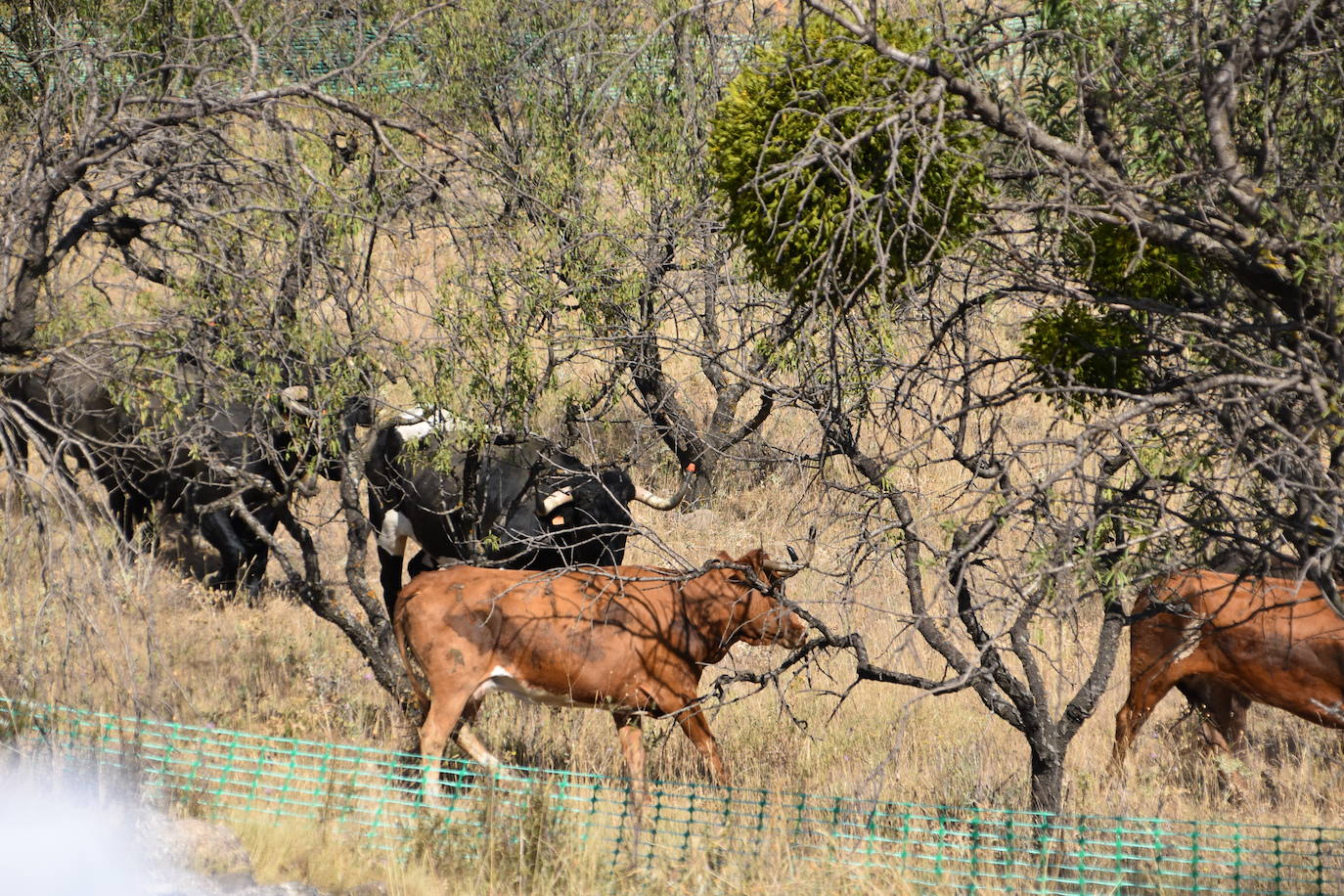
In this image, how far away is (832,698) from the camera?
30.3 ft

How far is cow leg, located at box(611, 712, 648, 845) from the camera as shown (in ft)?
22.5

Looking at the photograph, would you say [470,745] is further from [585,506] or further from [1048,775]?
[585,506]

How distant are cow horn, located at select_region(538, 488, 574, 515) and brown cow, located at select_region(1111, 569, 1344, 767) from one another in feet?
13.8

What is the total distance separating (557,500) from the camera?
10.4 meters

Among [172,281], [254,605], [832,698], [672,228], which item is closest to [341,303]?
[172,281]

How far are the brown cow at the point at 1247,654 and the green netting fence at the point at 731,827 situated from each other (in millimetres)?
801

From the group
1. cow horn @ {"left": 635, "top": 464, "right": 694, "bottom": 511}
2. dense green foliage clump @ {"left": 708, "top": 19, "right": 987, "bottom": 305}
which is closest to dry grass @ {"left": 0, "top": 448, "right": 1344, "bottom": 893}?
cow horn @ {"left": 635, "top": 464, "right": 694, "bottom": 511}

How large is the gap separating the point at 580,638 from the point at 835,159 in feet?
11.6

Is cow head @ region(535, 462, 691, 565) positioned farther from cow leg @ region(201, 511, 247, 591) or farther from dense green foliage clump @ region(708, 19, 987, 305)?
dense green foliage clump @ region(708, 19, 987, 305)

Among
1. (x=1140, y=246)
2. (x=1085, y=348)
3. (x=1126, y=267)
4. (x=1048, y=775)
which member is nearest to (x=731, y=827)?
(x=1048, y=775)

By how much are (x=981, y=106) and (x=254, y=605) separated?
898 centimetres

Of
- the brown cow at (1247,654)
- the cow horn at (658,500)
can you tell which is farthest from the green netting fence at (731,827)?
the cow horn at (658,500)

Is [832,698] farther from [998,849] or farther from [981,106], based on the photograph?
[981,106]

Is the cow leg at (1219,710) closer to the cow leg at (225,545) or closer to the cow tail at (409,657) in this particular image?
the cow tail at (409,657)
